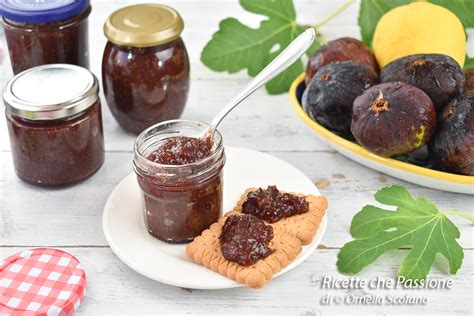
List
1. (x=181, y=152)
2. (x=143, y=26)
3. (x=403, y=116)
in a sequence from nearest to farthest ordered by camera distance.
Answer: (x=181, y=152) → (x=403, y=116) → (x=143, y=26)

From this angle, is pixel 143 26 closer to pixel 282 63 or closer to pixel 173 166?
pixel 282 63

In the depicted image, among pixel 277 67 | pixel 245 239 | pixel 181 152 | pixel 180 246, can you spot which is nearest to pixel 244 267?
pixel 245 239

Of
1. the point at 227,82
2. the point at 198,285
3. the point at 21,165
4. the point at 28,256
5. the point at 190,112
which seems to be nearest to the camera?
the point at 198,285

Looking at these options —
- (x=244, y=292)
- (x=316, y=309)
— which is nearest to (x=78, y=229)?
(x=244, y=292)

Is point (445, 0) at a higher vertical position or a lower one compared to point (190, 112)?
higher

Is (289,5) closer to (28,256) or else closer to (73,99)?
(73,99)
